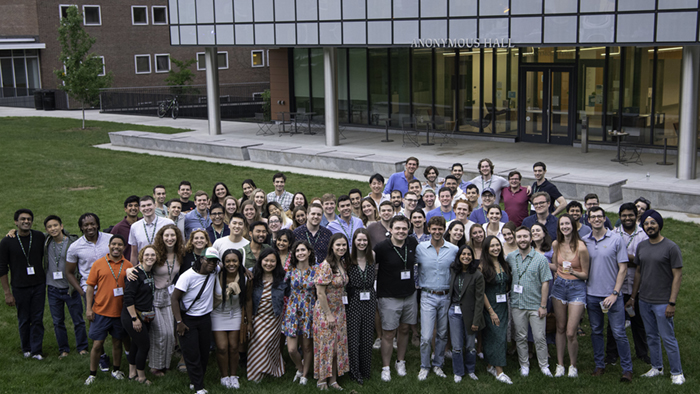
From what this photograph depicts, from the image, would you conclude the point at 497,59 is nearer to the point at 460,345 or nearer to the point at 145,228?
the point at 145,228

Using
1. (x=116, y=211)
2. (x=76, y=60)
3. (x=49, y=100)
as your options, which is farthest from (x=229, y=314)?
(x=49, y=100)

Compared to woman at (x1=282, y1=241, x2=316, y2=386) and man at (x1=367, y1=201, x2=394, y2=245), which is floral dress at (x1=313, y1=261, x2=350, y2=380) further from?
man at (x1=367, y1=201, x2=394, y2=245)

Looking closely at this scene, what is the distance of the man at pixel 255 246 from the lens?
8.08m

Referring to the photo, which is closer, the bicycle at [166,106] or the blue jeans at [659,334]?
the blue jeans at [659,334]

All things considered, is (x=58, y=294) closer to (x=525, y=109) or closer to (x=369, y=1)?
(x=369, y=1)

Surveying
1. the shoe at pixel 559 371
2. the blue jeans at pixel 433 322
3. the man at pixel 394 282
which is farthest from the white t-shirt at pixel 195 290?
the shoe at pixel 559 371

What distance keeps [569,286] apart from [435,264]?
143 cm

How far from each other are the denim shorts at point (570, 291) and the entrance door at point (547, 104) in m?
15.8

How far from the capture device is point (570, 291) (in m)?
7.75

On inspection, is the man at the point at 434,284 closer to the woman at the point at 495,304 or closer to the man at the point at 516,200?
the woman at the point at 495,304

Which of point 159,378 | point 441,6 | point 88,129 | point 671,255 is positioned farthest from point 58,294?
point 88,129

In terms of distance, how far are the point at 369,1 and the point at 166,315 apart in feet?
51.1

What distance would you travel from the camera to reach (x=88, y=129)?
2995cm

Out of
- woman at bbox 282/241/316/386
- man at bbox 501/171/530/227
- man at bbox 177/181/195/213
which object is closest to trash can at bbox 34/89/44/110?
man at bbox 177/181/195/213
